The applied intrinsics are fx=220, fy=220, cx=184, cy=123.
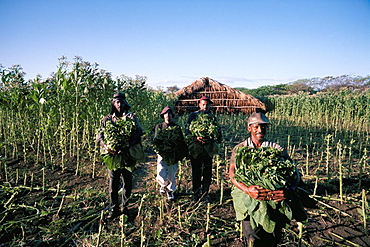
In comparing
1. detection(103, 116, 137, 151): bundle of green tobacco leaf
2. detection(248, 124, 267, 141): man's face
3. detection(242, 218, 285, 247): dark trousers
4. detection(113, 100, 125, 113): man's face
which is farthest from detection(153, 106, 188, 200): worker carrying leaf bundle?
detection(242, 218, 285, 247): dark trousers

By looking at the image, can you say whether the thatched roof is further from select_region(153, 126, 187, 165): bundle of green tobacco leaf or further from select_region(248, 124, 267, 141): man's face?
select_region(248, 124, 267, 141): man's face

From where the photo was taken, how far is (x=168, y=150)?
4391 millimetres

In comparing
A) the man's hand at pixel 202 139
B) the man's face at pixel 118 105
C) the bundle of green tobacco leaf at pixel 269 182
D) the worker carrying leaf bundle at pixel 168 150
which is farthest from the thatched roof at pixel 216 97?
the bundle of green tobacco leaf at pixel 269 182

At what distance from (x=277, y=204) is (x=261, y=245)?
62cm

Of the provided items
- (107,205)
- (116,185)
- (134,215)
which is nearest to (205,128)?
(116,185)

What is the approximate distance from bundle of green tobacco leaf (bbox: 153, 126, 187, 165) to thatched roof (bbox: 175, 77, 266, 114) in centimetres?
1667

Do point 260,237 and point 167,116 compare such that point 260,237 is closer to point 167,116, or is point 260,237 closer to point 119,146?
point 119,146

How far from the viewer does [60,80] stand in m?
5.89

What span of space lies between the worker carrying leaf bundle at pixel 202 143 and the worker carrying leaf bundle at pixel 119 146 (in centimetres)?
105

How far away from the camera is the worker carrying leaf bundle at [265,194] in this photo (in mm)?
2254

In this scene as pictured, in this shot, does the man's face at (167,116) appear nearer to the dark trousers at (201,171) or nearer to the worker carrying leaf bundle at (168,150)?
the worker carrying leaf bundle at (168,150)

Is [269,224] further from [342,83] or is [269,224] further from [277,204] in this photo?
[342,83]

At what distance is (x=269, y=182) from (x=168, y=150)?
2.45m

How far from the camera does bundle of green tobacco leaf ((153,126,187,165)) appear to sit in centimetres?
438
